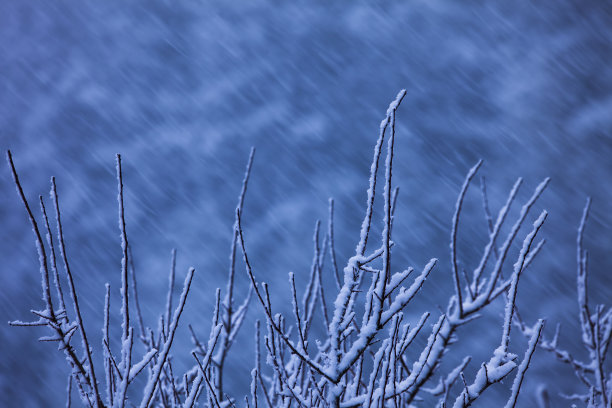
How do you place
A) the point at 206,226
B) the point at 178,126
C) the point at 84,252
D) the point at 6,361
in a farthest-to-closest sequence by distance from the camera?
the point at 178,126 < the point at 206,226 < the point at 84,252 < the point at 6,361

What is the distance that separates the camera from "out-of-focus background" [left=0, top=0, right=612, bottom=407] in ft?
70.7

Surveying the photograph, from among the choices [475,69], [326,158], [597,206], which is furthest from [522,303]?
[475,69]

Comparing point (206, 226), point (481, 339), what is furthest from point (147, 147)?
point (481, 339)

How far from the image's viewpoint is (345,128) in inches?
1383

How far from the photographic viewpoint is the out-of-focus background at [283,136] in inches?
849

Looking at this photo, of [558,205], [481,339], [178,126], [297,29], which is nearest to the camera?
[481,339]

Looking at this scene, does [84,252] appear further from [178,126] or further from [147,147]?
[178,126]

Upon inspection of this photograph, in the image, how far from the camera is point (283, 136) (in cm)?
3631

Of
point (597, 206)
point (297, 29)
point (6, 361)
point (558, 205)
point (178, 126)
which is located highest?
point (297, 29)

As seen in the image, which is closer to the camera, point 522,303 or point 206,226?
point 522,303

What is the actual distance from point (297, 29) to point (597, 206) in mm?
30678

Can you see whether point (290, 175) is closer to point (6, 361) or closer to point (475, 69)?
point (475, 69)

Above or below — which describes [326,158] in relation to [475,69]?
below

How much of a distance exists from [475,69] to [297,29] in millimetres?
16921
